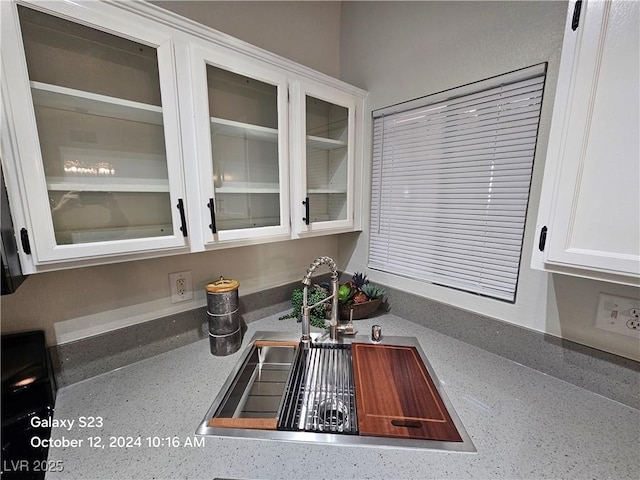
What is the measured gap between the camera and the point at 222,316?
3.26 feet

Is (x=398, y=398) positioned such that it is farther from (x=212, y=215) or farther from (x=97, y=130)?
(x=97, y=130)

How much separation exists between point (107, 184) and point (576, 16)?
133cm

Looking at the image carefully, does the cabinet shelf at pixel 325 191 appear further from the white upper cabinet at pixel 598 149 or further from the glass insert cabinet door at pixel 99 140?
the white upper cabinet at pixel 598 149

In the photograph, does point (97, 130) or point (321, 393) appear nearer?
point (97, 130)

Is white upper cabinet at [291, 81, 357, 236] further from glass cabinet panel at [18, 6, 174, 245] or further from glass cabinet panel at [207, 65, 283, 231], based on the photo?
glass cabinet panel at [18, 6, 174, 245]

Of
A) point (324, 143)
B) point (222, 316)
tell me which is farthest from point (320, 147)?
point (222, 316)

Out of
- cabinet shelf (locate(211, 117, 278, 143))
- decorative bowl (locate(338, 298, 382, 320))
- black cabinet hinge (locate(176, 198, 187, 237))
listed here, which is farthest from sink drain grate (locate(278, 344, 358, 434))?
cabinet shelf (locate(211, 117, 278, 143))

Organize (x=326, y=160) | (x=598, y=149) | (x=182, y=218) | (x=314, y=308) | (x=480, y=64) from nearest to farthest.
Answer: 1. (x=598, y=149)
2. (x=182, y=218)
3. (x=480, y=64)
4. (x=314, y=308)
5. (x=326, y=160)

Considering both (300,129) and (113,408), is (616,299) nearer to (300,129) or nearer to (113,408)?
(300,129)

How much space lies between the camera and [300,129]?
106 centimetres

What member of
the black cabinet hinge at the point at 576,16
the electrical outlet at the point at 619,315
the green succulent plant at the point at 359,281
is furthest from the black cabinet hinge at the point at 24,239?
the electrical outlet at the point at 619,315

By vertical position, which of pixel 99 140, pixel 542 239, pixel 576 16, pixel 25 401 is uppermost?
pixel 576 16

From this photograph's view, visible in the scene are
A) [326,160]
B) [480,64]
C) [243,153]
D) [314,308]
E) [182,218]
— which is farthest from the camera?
[326,160]

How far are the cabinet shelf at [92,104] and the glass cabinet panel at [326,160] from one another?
0.60 meters
